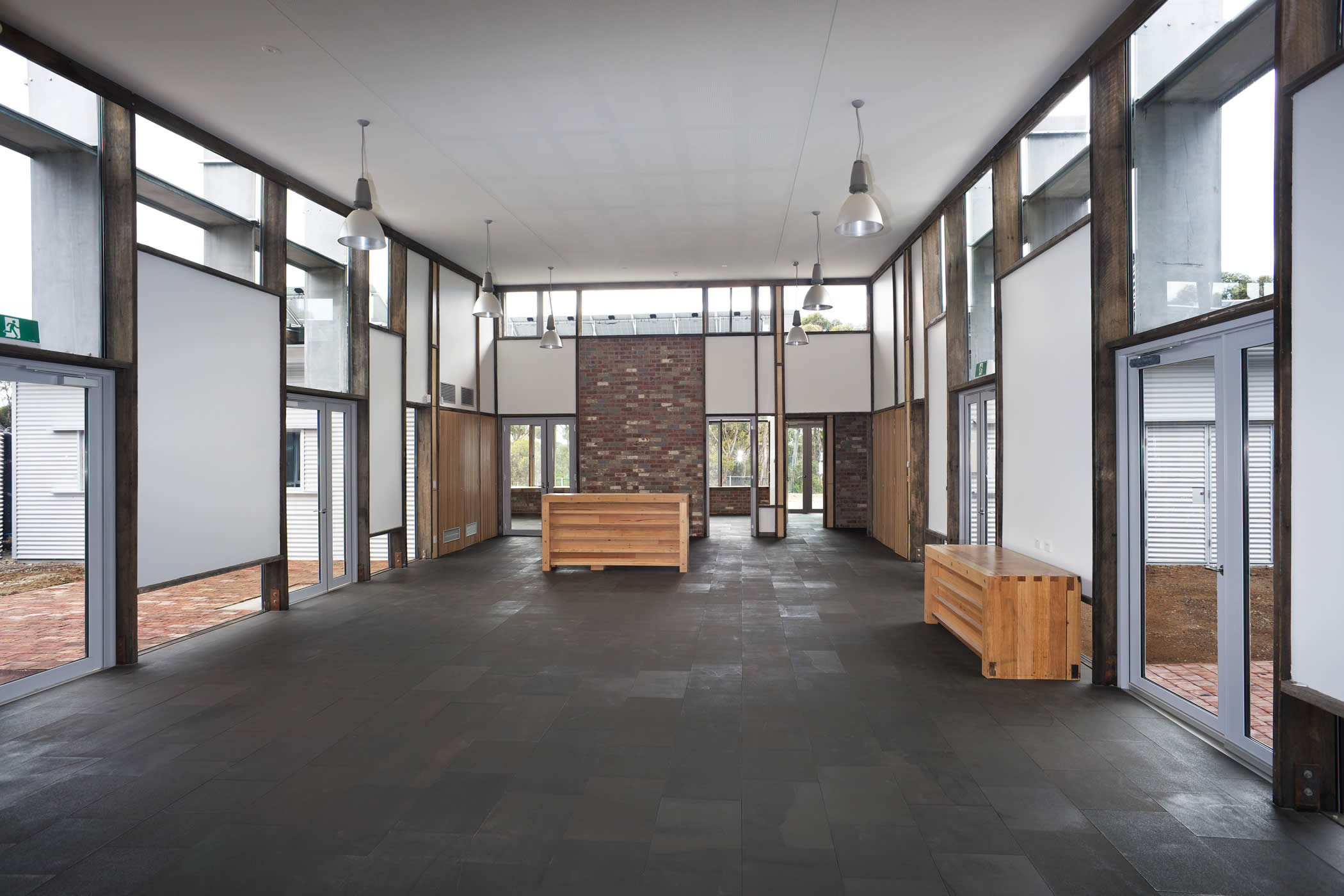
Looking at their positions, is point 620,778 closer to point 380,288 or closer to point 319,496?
point 319,496

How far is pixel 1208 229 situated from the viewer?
3.38 meters

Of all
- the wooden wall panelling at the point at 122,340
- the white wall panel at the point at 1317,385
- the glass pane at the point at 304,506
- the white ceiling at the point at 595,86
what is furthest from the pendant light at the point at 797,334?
the wooden wall panelling at the point at 122,340

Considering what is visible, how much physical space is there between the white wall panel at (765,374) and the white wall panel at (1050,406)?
551 centimetres

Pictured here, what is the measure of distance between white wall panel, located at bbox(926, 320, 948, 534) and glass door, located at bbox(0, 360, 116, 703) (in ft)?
24.2

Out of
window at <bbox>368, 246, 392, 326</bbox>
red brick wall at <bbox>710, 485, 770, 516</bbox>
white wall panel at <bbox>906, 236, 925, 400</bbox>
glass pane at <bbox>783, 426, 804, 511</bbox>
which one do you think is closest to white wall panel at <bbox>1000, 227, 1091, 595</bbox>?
white wall panel at <bbox>906, 236, 925, 400</bbox>

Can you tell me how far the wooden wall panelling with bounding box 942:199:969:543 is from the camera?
6.98 metres

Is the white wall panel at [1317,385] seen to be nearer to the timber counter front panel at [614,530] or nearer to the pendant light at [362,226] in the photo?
the pendant light at [362,226]

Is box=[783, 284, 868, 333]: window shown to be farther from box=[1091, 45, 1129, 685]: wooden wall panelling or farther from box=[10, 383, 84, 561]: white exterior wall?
box=[10, 383, 84, 561]: white exterior wall

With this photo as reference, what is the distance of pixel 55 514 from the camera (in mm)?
4312

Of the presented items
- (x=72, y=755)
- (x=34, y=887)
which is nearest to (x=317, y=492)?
(x=72, y=755)

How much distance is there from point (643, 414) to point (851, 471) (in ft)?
13.5

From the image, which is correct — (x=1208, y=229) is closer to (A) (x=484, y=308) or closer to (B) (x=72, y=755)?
(B) (x=72, y=755)

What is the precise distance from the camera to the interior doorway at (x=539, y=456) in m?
11.3

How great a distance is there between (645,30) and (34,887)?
4803mm
